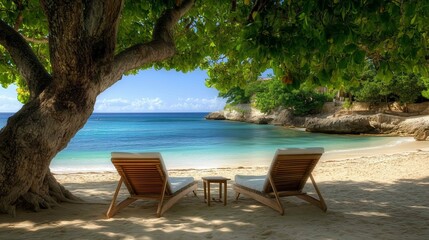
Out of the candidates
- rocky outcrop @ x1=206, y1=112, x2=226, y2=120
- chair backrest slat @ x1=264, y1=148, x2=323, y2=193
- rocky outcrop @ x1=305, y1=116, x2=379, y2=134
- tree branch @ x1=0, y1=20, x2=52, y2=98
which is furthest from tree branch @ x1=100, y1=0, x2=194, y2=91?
rocky outcrop @ x1=206, y1=112, x2=226, y2=120

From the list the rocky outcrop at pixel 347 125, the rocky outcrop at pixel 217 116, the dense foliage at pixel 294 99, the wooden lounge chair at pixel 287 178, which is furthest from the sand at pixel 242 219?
the rocky outcrop at pixel 217 116

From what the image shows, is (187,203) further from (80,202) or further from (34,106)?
(34,106)

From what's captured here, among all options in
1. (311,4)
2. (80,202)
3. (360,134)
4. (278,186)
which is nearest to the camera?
(311,4)

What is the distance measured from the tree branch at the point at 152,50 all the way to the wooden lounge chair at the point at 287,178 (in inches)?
105

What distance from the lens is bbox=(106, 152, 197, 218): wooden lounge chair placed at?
561cm

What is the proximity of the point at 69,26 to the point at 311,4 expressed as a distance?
10.4ft

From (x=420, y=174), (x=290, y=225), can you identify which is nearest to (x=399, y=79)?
(x=420, y=174)

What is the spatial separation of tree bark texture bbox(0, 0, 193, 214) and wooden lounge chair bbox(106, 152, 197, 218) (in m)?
0.95

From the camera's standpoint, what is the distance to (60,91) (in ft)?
17.6

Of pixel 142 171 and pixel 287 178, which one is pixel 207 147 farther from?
pixel 142 171

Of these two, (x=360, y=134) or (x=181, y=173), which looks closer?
(x=181, y=173)

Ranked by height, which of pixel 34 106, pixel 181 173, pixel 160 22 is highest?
pixel 160 22

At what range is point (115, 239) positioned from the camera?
458 centimetres

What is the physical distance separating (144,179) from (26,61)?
2.72 metres
